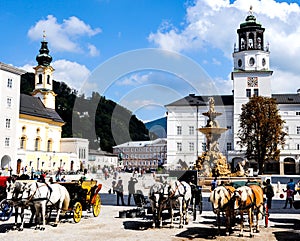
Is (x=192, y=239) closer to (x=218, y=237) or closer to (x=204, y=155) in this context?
(x=218, y=237)

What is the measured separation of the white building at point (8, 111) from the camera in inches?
1983

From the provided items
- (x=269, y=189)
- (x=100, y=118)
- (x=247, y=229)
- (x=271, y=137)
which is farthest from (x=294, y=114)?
(x=247, y=229)

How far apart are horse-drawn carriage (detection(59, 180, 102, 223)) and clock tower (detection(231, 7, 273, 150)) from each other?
55.3m

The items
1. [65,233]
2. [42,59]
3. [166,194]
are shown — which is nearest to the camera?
[65,233]

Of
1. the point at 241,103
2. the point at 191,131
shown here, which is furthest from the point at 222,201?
the point at 191,131

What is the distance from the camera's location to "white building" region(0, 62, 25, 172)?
5038 cm

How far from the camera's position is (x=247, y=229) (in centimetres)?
1202

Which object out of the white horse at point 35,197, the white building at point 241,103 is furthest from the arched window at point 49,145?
the white horse at point 35,197

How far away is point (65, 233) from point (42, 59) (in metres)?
72.7

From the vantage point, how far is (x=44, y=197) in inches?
459

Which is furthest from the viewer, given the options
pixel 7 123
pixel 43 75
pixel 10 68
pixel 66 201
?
pixel 43 75

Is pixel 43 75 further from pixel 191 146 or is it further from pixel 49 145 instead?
pixel 191 146

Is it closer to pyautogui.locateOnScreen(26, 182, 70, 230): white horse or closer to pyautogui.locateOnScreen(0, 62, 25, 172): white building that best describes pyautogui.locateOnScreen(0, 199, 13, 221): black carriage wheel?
pyautogui.locateOnScreen(26, 182, 70, 230): white horse

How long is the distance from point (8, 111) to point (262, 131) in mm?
31965
